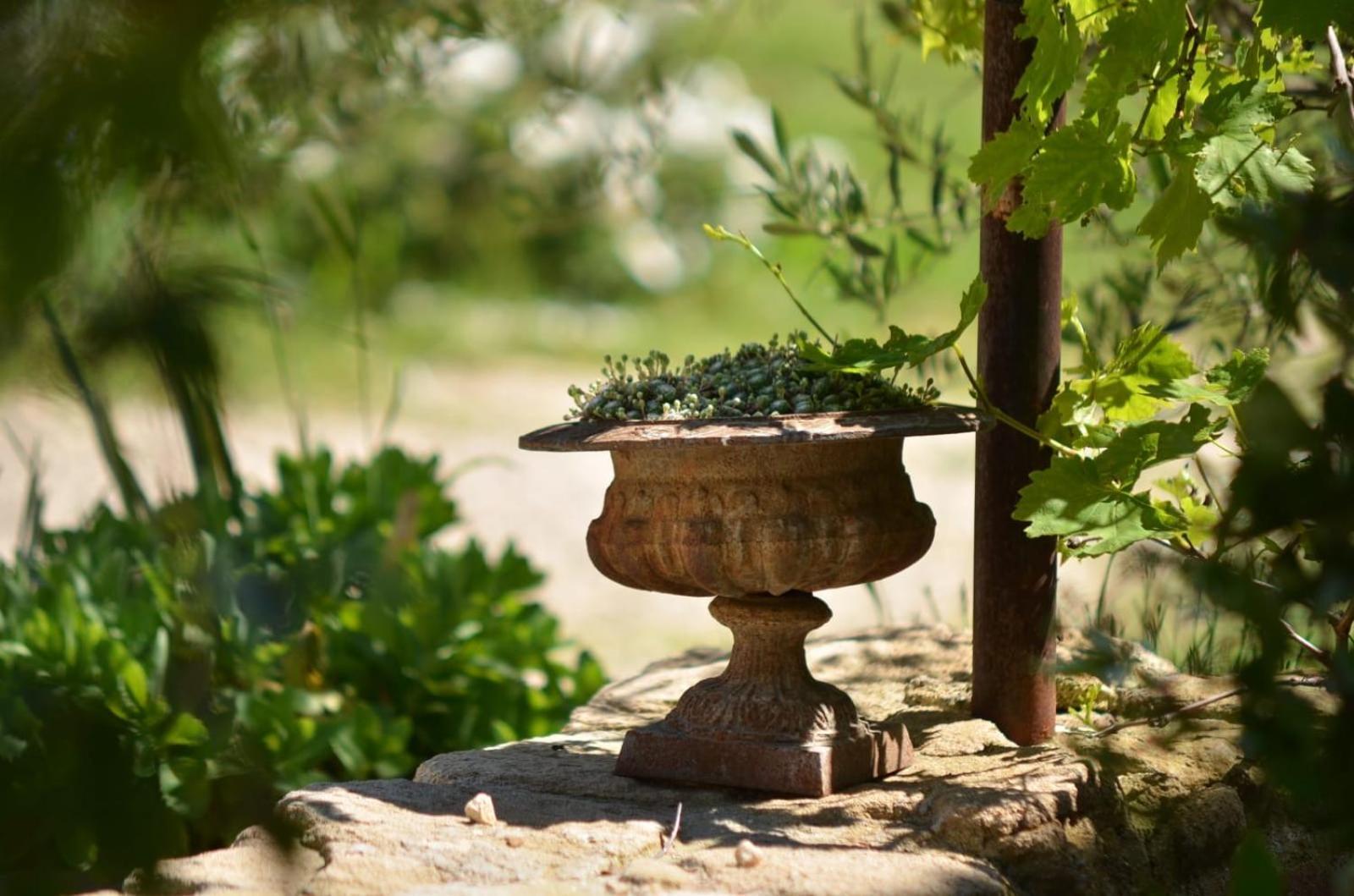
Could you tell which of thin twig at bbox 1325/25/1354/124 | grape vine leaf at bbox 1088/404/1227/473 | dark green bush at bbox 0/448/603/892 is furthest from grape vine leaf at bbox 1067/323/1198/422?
dark green bush at bbox 0/448/603/892

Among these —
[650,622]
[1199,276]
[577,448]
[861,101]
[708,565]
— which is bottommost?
[650,622]

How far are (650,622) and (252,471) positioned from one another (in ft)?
6.71

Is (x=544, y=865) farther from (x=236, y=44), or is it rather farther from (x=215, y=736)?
(x=236, y=44)

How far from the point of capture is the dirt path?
18.3 feet

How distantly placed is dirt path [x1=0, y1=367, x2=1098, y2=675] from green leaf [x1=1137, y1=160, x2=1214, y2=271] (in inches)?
104

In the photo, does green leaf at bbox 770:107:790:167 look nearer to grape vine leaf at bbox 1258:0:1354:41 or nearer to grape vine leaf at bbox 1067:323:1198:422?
grape vine leaf at bbox 1067:323:1198:422

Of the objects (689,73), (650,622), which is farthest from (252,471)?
(689,73)

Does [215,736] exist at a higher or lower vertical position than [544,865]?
higher

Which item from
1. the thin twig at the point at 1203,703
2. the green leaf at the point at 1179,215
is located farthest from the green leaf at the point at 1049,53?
the thin twig at the point at 1203,703

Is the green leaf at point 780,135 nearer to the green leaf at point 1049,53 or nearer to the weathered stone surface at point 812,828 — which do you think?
the green leaf at point 1049,53

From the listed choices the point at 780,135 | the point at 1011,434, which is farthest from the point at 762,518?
the point at 780,135

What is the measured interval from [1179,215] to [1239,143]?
13cm

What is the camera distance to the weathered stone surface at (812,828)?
188 cm

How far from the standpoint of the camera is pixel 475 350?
877 centimetres
